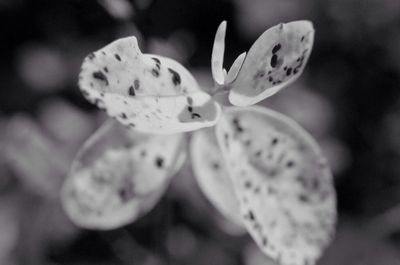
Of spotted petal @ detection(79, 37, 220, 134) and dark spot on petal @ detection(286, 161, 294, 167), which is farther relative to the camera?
dark spot on petal @ detection(286, 161, 294, 167)

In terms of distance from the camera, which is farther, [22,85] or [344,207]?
[22,85]

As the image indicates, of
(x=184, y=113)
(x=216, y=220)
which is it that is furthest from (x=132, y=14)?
(x=216, y=220)

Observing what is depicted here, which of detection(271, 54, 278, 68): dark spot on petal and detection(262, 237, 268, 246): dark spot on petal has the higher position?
detection(271, 54, 278, 68): dark spot on petal

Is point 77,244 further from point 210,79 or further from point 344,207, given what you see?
point 344,207

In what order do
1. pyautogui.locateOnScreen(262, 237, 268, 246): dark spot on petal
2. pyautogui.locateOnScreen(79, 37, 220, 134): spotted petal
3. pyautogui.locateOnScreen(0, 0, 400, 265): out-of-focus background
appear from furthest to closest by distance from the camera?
pyautogui.locateOnScreen(0, 0, 400, 265): out-of-focus background
pyautogui.locateOnScreen(262, 237, 268, 246): dark spot on petal
pyautogui.locateOnScreen(79, 37, 220, 134): spotted petal

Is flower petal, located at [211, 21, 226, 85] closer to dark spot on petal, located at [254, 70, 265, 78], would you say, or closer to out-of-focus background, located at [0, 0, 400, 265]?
dark spot on petal, located at [254, 70, 265, 78]

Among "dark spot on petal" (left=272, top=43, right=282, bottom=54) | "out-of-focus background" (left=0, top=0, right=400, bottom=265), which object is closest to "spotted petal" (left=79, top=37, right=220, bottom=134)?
"dark spot on petal" (left=272, top=43, right=282, bottom=54)

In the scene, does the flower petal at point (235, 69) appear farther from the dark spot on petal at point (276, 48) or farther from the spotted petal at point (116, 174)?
the spotted petal at point (116, 174)

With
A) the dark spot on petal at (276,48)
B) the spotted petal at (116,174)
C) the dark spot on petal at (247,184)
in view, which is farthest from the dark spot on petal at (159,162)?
the dark spot on petal at (276,48)
